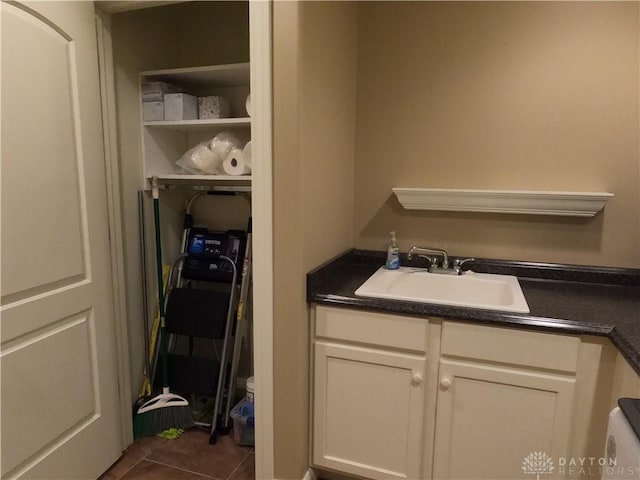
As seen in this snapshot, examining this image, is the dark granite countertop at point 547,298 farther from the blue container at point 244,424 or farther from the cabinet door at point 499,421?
the blue container at point 244,424

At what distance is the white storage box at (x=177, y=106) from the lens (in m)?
2.05

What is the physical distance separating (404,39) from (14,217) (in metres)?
1.72

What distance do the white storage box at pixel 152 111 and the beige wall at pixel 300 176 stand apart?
886 mm

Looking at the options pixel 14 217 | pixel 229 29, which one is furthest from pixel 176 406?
pixel 229 29

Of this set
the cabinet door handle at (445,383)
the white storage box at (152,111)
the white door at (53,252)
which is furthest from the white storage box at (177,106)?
the cabinet door handle at (445,383)

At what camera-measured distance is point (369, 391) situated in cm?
160

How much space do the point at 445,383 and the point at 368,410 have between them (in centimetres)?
31

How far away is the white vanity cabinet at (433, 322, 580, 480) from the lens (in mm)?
1377

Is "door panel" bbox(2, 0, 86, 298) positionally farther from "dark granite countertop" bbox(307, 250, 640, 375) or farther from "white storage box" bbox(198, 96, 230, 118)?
"dark granite countertop" bbox(307, 250, 640, 375)

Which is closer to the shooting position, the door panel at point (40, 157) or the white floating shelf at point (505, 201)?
the door panel at point (40, 157)

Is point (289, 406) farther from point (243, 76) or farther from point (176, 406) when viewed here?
point (243, 76)

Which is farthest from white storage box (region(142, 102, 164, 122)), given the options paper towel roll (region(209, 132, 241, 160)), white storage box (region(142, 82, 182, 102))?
paper towel roll (region(209, 132, 241, 160))

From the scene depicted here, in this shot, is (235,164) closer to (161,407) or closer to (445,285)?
(445,285)

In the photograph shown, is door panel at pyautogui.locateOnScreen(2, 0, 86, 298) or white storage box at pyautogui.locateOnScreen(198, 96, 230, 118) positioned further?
white storage box at pyautogui.locateOnScreen(198, 96, 230, 118)
